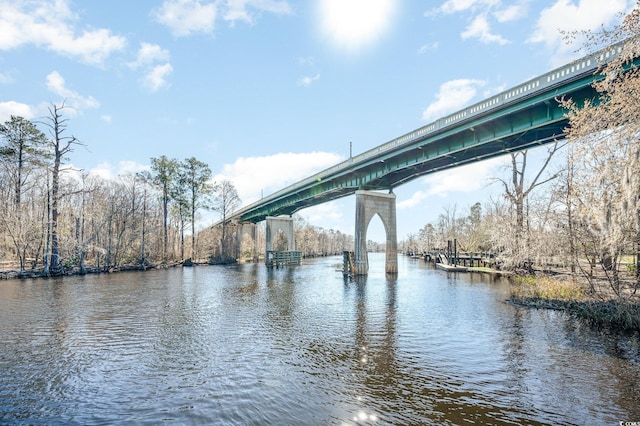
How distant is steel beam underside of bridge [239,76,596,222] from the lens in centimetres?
2019

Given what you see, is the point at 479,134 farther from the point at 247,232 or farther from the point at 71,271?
the point at 247,232

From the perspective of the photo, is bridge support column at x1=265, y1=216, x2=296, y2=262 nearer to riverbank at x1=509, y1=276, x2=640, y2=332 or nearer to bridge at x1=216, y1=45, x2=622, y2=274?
bridge at x1=216, y1=45, x2=622, y2=274

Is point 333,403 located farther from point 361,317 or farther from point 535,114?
point 535,114

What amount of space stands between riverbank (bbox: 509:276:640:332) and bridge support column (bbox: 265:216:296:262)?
1917 inches

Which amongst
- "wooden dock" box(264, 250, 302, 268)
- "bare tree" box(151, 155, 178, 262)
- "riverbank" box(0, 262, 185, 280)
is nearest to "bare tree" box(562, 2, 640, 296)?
"riverbank" box(0, 262, 185, 280)

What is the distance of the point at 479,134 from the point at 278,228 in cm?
4701

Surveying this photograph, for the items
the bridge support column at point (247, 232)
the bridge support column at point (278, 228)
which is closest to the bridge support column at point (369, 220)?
the bridge support column at point (278, 228)

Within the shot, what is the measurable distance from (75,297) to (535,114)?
104 feet

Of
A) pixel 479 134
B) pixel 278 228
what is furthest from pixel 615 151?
pixel 278 228

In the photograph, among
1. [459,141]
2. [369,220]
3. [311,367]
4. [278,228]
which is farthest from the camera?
[278,228]

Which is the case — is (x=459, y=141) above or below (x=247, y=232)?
above

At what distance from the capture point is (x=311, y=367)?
346 inches

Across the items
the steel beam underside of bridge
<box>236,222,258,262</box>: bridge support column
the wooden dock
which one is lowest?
the wooden dock

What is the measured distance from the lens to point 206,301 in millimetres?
19281
